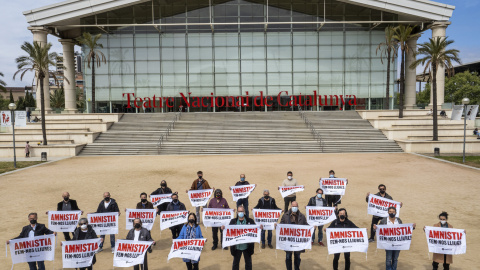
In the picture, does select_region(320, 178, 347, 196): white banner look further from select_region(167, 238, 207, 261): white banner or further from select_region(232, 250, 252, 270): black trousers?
select_region(167, 238, 207, 261): white banner

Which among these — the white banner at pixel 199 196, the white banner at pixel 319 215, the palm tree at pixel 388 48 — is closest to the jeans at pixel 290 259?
the white banner at pixel 319 215

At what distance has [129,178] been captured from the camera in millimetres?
22016

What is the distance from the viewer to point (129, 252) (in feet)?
27.7

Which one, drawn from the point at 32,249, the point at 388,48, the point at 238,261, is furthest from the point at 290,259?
the point at 388,48

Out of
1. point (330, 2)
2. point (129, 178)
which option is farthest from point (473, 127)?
point (129, 178)

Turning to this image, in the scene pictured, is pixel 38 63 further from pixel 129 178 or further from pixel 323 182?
pixel 323 182

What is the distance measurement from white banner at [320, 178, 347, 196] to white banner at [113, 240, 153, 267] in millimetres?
7235

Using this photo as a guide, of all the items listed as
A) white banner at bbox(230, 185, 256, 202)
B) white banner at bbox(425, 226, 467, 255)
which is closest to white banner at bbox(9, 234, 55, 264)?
white banner at bbox(230, 185, 256, 202)

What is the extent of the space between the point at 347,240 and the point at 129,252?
5538mm

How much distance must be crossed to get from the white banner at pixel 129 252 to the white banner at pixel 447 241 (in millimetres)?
7237

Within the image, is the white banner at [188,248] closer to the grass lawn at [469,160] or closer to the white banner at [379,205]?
the white banner at [379,205]

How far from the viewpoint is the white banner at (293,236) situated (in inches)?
351

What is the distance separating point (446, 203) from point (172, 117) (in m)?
38.5

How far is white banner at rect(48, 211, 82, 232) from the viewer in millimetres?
10820
